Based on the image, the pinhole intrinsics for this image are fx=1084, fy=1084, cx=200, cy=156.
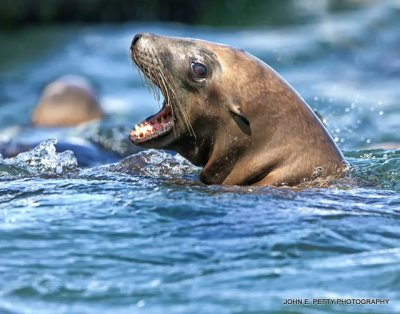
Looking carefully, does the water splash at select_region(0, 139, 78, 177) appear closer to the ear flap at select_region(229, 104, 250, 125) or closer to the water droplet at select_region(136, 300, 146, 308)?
the ear flap at select_region(229, 104, 250, 125)

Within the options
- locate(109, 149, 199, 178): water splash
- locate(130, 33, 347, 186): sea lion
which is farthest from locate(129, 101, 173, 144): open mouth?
locate(109, 149, 199, 178): water splash

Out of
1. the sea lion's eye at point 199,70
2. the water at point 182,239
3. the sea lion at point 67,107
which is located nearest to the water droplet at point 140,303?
the water at point 182,239

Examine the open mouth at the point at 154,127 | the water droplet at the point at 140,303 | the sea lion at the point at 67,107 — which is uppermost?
the sea lion at the point at 67,107

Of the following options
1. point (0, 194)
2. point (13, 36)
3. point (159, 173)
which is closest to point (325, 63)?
point (13, 36)

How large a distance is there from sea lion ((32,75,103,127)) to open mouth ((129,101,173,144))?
691cm

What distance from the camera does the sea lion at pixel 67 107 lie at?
45.7 feet

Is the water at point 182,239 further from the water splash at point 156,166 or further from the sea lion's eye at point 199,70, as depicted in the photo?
the sea lion's eye at point 199,70

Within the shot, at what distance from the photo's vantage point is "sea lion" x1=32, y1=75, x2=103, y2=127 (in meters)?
13.9

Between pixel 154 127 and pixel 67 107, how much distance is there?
7.23m

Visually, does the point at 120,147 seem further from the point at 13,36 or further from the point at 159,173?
the point at 13,36

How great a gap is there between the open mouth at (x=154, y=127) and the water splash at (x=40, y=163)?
44.3 inches

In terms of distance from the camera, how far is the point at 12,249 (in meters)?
5.69

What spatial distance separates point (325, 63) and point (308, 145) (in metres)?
10.5

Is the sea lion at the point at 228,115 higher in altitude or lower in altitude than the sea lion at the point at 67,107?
lower
